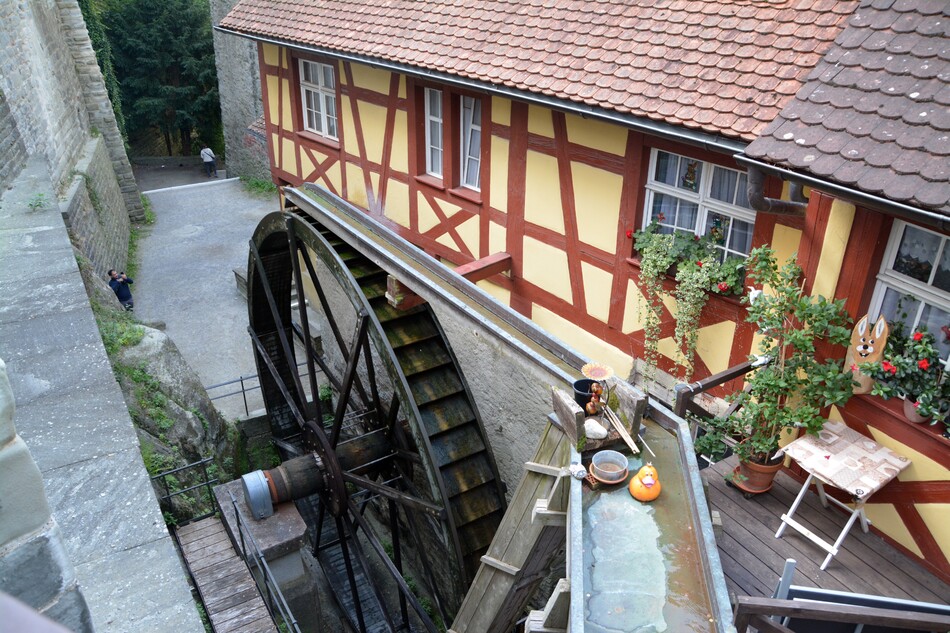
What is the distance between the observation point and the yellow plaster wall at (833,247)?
4.09 m

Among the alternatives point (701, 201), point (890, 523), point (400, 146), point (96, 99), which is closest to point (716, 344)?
point (701, 201)

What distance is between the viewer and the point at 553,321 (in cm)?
655

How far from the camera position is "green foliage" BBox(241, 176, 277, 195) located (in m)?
17.2

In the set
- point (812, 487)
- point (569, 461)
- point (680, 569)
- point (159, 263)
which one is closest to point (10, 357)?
point (569, 461)

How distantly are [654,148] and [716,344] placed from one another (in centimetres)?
143

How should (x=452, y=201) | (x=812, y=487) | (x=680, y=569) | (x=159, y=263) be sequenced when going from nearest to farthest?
(x=680, y=569), (x=812, y=487), (x=452, y=201), (x=159, y=263)

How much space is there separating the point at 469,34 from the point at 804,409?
14.0 feet

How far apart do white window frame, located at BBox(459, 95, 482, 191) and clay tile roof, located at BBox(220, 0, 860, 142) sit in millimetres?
619

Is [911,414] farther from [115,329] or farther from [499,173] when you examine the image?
[115,329]

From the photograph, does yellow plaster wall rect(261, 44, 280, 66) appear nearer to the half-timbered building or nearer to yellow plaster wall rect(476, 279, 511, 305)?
the half-timbered building

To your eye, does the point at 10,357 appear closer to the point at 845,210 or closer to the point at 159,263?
the point at 845,210

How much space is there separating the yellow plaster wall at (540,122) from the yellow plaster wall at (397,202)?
209 centimetres

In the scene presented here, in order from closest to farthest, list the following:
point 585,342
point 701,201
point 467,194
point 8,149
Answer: point 701,201, point 8,149, point 585,342, point 467,194

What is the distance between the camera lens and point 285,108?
9.91 m
